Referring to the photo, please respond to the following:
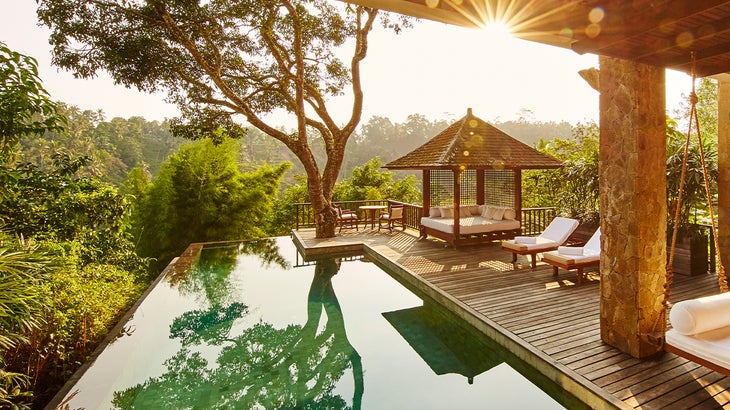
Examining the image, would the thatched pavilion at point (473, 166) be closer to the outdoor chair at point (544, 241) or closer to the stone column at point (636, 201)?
the outdoor chair at point (544, 241)

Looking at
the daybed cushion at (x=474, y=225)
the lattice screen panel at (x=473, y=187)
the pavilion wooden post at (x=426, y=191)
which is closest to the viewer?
the daybed cushion at (x=474, y=225)

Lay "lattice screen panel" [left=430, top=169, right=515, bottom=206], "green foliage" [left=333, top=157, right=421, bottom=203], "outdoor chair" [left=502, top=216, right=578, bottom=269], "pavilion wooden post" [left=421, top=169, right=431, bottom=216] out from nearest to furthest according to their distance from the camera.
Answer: "outdoor chair" [left=502, top=216, right=578, bottom=269] < "lattice screen panel" [left=430, top=169, right=515, bottom=206] < "pavilion wooden post" [left=421, top=169, right=431, bottom=216] < "green foliage" [left=333, top=157, right=421, bottom=203]

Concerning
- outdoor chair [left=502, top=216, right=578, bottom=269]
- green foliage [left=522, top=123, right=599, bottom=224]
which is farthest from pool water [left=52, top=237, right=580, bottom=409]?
green foliage [left=522, top=123, right=599, bottom=224]

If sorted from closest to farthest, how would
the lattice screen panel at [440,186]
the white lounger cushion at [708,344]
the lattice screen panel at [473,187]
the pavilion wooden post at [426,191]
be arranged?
the white lounger cushion at [708,344] → the lattice screen panel at [473,187] → the pavilion wooden post at [426,191] → the lattice screen panel at [440,186]

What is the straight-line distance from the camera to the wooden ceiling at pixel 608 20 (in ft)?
8.55

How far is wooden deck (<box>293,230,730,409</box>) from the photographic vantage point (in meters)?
3.22

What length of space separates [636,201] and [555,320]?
1834 millimetres

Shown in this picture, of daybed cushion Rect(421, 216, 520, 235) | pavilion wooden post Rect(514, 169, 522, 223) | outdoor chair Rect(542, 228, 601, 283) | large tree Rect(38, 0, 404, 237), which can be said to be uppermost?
large tree Rect(38, 0, 404, 237)

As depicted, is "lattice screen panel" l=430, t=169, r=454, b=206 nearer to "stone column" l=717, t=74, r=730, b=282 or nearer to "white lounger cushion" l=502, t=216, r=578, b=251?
"white lounger cushion" l=502, t=216, r=578, b=251

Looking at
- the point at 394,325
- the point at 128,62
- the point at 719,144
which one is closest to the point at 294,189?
the point at 128,62

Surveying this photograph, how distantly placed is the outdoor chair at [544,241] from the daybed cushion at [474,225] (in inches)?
67.9

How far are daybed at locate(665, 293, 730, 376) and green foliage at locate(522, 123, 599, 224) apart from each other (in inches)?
215

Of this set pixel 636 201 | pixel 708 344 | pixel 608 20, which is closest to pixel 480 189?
pixel 636 201

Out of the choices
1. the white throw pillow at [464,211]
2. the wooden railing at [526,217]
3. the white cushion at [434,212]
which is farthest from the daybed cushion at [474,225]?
the wooden railing at [526,217]
